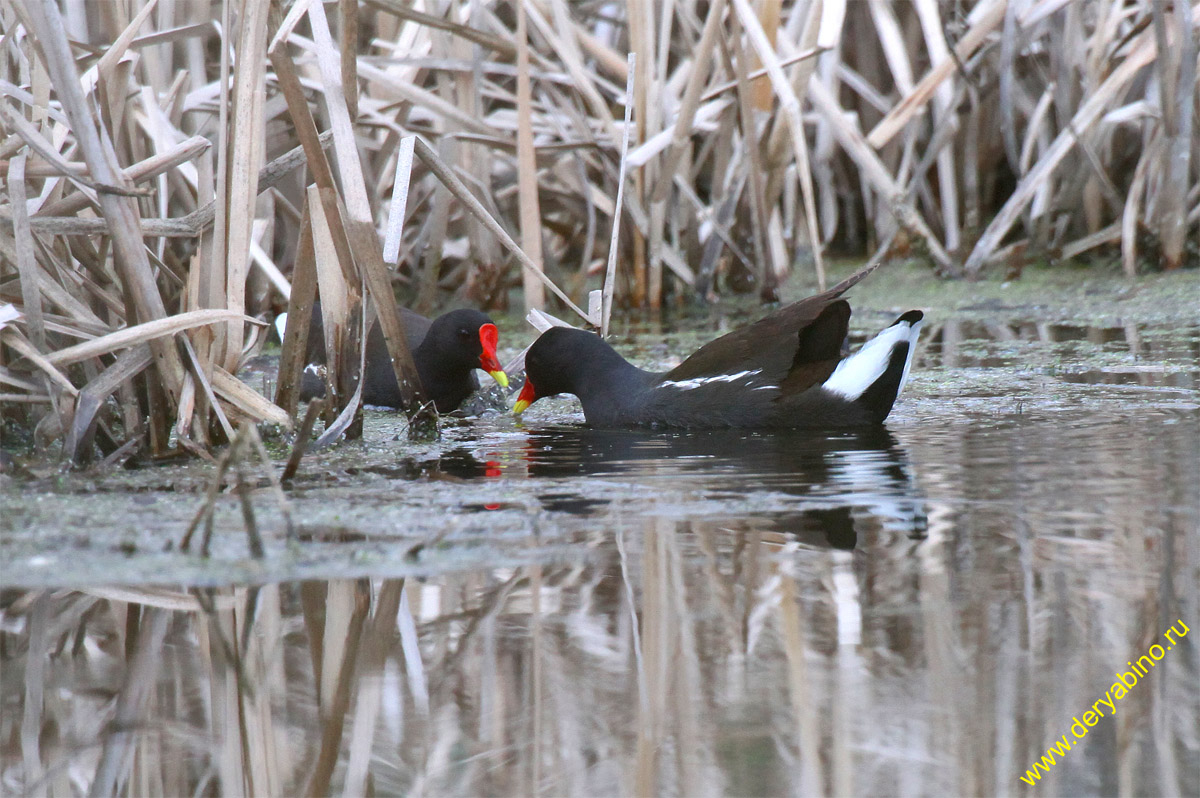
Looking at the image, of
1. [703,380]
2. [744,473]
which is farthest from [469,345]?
[744,473]

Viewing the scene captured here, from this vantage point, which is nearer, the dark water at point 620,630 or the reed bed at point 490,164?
the dark water at point 620,630

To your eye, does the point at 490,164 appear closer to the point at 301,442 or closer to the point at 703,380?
the point at 703,380

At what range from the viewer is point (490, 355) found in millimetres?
4152

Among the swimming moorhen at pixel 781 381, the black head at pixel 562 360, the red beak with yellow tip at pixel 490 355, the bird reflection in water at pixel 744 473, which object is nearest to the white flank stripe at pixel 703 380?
the swimming moorhen at pixel 781 381

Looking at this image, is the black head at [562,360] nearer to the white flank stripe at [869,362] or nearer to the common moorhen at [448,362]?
the common moorhen at [448,362]

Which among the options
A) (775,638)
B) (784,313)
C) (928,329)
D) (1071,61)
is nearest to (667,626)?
(775,638)

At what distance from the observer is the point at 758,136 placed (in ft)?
17.6

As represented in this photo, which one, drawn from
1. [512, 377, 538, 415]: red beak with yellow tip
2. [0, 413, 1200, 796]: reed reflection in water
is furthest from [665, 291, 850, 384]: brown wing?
[0, 413, 1200, 796]: reed reflection in water

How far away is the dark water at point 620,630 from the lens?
1432 millimetres

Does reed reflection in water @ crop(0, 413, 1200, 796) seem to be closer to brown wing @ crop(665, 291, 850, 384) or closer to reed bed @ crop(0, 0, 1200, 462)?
reed bed @ crop(0, 0, 1200, 462)

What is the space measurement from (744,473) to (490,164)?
9.99 feet

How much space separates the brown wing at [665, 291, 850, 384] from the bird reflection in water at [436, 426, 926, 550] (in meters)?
0.17

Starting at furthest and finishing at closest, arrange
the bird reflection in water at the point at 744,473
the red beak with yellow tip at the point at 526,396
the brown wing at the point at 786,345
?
the red beak with yellow tip at the point at 526,396 → the brown wing at the point at 786,345 → the bird reflection in water at the point at 744,473

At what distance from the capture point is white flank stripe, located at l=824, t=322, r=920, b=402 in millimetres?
3438
